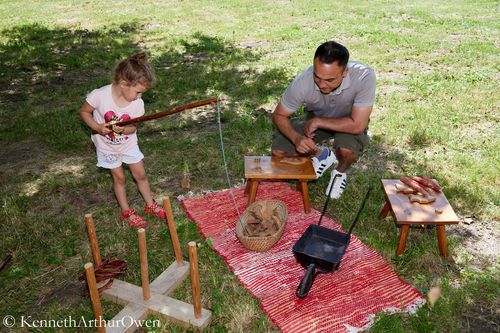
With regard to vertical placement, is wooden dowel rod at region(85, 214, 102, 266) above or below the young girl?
below

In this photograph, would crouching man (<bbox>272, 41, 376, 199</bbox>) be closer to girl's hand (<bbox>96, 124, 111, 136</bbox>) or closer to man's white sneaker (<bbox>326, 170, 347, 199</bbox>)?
man's white sneaker (<bbox>326, 170, 347, 199</bbox>)

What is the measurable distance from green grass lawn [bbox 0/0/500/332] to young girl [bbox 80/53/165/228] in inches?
29.9

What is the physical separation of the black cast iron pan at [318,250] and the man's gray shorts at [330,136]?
124 cm

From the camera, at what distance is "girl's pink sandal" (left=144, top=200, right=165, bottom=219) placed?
207 inches

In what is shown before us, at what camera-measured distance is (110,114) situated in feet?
14.8

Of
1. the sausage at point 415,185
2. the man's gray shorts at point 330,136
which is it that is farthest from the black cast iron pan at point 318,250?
the man's gray shorts at point 330,136

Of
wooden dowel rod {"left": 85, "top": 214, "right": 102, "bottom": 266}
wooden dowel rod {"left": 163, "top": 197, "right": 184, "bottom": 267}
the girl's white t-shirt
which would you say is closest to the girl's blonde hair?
the girl's white t-shirt

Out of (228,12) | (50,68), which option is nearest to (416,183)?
(50,68)

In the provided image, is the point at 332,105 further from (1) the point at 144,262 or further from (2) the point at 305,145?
(1) the point at 144,262

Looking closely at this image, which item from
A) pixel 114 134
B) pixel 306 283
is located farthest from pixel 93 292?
pixel 114 134

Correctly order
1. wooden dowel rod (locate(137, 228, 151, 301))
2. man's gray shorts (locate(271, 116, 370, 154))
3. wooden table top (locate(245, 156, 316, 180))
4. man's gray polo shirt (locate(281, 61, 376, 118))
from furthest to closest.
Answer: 1. man's gray shorts (locate(271, 116, 370, 154))
2. man's gray polo shirt (locate(281, 61, 376, 118))
3. wooden table top (locate(245, 156, 316, 180))
4. wooden dowel rod (locate(137, 228, 151, 301))

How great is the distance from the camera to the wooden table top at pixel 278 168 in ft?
16.4

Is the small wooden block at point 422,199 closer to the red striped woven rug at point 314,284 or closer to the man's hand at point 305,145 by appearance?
the red striped woven rug at point 314,284

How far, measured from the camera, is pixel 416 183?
185 inches
